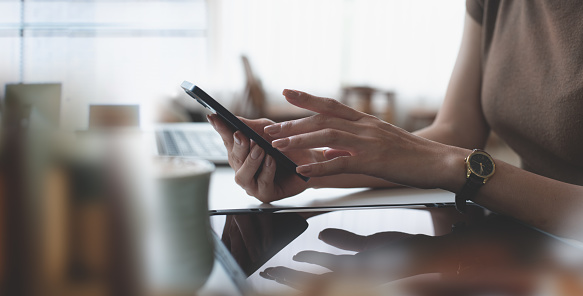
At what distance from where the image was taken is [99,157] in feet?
0.57

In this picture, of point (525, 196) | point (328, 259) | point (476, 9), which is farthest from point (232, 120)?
point (476, 9)

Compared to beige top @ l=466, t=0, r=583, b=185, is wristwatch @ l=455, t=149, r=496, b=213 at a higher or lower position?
lower

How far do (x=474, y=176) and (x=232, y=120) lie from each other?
0.82ft

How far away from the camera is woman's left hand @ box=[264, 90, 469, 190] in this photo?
498 mm

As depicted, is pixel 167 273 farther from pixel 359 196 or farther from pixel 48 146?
pixel 359 196

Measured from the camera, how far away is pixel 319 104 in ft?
1.71

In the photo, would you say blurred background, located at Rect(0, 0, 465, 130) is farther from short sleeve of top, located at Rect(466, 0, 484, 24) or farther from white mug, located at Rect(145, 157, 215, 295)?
white mug, located at Rect(145, 157, 215, 295)

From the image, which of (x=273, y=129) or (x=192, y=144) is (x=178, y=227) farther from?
(x=192, y=144)

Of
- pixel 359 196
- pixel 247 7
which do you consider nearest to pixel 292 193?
pixel 359 196

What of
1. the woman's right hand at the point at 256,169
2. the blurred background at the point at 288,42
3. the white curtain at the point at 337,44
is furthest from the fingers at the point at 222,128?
the white curtain at the point at 337,44

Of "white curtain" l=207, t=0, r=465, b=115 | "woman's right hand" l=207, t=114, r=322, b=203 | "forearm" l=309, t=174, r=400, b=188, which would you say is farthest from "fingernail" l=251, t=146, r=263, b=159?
"white curtain" l=207, t=0, r=465, b=115

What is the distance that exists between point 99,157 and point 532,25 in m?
0.73

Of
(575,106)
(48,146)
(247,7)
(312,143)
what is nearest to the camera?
(48,146)

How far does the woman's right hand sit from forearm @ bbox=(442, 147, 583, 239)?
169mm
